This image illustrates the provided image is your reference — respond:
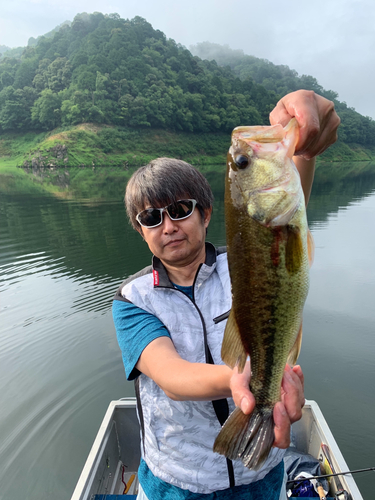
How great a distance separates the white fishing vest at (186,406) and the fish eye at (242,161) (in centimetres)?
89

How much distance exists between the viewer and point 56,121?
74.2 m

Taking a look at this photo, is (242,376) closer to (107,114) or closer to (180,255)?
(180,255)

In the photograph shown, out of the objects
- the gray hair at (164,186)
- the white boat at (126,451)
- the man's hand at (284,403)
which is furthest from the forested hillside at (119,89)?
the man's hand at (284,403)

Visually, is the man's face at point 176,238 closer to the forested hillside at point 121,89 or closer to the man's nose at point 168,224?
the man's nose at point 168,224

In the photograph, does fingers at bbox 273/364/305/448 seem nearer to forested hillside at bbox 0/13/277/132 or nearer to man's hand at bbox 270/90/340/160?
man's hand at bbox 270/90/340/160

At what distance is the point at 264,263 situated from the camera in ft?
5.09

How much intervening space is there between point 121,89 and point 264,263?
88673mm

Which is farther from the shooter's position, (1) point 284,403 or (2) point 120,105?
(2) point 120,105

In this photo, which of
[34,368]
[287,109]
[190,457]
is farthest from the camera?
[34,368]

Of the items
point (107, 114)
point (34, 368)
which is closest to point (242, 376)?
point (34, 368)

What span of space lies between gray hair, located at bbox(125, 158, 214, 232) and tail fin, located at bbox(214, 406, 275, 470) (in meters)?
1.33

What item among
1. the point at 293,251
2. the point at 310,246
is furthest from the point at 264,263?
the point at 310,246

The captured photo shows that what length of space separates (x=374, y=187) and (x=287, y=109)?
37130 mm

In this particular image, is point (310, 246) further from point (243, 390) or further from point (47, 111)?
point (47, 111)
